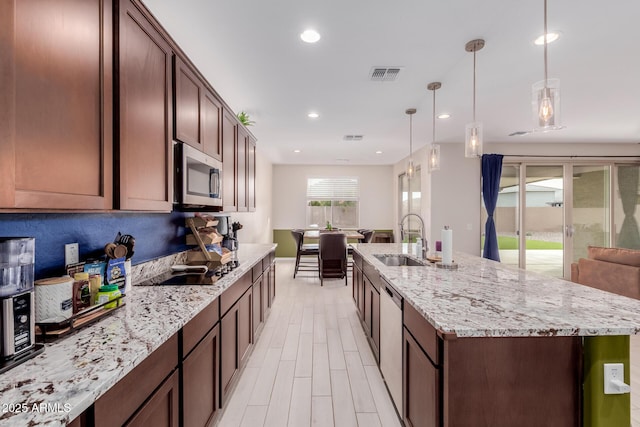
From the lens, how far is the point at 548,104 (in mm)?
1722

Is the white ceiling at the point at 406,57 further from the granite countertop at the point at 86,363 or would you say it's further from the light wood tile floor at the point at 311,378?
the light wood tile floor at the point at 311,378

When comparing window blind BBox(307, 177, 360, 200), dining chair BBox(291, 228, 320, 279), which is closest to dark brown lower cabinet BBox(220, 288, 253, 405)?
dining chair BBox(291, 228, 320, 279)

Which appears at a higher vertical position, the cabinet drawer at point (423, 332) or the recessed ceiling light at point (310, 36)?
the recessed ceiling light at point (310, 36)

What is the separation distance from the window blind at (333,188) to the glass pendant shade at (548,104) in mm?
6721

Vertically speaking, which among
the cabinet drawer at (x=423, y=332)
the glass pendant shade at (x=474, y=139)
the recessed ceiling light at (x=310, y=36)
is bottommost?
the cabinet drawer at (x=423, y=332)

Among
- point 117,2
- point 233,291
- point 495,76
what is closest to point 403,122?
point 495,76

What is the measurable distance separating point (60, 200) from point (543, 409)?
1959 millimetres

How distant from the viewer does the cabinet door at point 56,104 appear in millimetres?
796

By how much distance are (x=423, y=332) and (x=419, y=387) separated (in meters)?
0.29

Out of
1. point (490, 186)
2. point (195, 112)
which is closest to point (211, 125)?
point (195, 112)

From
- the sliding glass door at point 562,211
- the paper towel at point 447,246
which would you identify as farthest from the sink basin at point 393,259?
the sliding glass door at point 562,211

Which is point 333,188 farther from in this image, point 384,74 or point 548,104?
point 548,104

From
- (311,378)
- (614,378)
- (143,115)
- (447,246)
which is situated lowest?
(311,378)

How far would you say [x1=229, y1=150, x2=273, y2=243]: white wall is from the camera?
5.27 m
